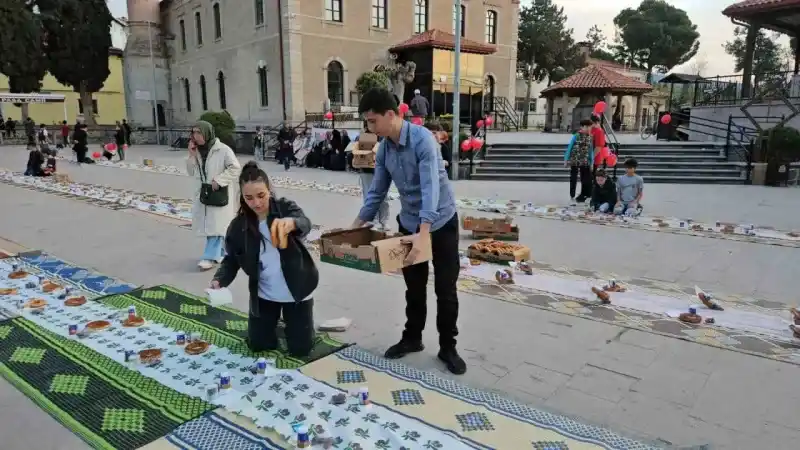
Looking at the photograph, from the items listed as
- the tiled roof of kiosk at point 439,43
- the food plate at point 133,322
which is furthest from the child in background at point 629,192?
the tiled roof of kiosk at point 439,43

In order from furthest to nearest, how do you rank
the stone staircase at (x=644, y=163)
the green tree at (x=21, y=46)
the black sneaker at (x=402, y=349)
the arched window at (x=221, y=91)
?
the arched window at (x=221, y=91), the green tree at (x=21, y=46), the stone staircase at (x=644, y=163), the black sneaker at (x=402, y=349)

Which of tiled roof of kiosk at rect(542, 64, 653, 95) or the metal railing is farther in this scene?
tiled roof of kiosk at rect(542, 64, 653, 95)

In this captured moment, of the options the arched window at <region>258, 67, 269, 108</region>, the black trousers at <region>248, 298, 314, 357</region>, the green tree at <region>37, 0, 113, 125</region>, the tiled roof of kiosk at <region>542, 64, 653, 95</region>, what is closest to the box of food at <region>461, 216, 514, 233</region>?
the black trousers at <region>248, 298, 314, 357</region>

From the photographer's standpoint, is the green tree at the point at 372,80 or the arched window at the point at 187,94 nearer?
the green tree at the point at 372,80

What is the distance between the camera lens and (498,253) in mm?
6469

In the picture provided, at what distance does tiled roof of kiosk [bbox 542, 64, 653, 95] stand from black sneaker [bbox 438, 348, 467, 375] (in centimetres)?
2532

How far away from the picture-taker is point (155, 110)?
37906 mm

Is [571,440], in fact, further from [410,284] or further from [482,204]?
[482,204]

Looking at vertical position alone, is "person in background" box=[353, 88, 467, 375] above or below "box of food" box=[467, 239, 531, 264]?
above

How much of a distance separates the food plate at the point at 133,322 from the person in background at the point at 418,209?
206cm

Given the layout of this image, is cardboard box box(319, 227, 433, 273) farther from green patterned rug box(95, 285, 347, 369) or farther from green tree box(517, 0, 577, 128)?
green tree box(517, 0, 577, 128)

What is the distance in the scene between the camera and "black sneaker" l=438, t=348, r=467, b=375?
3680 millimetres

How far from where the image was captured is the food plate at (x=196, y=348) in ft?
12.8

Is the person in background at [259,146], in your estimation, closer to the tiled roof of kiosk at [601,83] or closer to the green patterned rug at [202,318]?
the tiled roof of kiosk at [601,83]
